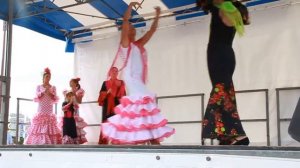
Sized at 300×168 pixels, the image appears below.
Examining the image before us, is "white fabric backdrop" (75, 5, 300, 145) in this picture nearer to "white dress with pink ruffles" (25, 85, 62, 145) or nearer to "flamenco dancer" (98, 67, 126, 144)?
"flamenco dancer" (98, 67, 126, 144)

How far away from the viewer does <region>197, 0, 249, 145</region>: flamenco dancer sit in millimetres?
2713

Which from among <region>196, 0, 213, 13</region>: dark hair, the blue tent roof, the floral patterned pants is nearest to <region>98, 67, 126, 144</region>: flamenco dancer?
the blue tent roof

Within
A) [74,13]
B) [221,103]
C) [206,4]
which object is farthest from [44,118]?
[221,103]

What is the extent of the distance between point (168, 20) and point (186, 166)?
504 centimetres

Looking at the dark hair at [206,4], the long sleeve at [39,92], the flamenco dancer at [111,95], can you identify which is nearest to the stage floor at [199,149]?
the dark hair at [206,4]

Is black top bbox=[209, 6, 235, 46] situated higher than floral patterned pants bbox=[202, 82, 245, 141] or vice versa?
black top bbox=[209, 6, 235, 46]

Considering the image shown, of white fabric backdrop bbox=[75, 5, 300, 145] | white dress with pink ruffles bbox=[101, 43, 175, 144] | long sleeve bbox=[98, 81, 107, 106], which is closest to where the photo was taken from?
white dress with pink ruffles bbox=[101, 43, 175, 144]

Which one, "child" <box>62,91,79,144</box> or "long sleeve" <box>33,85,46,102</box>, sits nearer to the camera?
"long sleeve" <box>33,85,46,102</box>

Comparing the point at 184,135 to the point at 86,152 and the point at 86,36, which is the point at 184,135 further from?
the point at 86,152

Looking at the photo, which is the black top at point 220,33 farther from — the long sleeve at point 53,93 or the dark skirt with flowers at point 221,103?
the long sleeve at point 53,93

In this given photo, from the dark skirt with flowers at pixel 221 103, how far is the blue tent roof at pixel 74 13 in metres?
2.88

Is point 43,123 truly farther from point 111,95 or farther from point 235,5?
point 235,5

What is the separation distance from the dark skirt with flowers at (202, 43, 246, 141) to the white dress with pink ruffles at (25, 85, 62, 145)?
12.0 ft

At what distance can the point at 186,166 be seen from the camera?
141 centimetres
